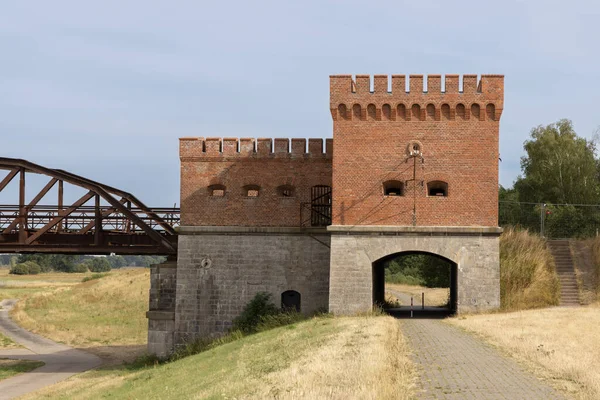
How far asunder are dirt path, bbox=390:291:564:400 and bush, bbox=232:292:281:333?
848cm

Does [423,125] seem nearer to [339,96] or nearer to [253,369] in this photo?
[339,96]

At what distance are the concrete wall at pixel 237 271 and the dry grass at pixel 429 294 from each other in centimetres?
1140

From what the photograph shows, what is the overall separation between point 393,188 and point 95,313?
3525 cm

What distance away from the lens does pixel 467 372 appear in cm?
1573

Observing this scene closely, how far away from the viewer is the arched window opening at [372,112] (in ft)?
91.5

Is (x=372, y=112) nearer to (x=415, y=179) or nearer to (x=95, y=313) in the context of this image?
(x=415, y=179)

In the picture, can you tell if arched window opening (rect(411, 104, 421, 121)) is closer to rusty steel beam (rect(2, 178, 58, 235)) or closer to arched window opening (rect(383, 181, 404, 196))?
arched window opening (rect(383, 181, 404, 196))

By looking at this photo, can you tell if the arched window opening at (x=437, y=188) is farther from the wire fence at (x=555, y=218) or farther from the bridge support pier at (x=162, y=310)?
the wire fence at (x=555, y=218)

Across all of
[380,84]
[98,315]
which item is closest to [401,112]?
[380,84]

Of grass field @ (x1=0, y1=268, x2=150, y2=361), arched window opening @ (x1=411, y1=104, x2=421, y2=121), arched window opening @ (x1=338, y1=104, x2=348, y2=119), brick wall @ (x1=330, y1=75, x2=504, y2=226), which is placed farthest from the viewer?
grass field @ (x1=0, y1=268, x2=150, y2=361)

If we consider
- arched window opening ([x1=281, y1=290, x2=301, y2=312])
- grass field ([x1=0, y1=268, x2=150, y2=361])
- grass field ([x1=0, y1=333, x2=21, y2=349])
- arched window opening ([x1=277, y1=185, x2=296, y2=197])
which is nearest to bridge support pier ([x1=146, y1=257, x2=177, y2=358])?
arched window opening ([x1=281, y1=290, x2=301, y2=312])

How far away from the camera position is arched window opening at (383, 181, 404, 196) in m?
27.8

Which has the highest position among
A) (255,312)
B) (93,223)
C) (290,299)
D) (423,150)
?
(423,150)

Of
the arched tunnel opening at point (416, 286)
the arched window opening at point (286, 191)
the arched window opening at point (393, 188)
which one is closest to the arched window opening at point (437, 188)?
the arched window opening at point (393, 188)
